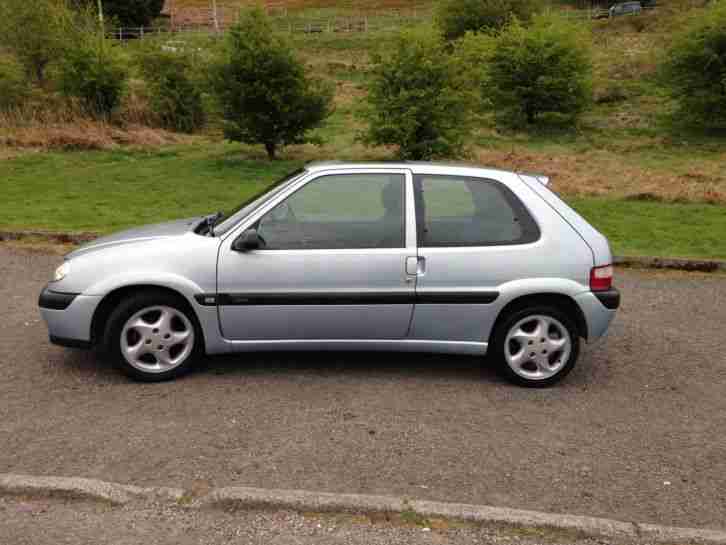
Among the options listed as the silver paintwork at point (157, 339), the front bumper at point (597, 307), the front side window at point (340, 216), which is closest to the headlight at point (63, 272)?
the silver paintwork at point (157, 339)

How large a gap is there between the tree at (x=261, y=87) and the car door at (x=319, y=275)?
45.7 feet

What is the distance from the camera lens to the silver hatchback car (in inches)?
219

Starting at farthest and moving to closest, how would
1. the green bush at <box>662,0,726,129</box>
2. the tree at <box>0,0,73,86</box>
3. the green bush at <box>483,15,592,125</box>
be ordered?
the tree at <box>0,0,73,86</box>, the green bush at <box>483,15,592,125</box>, the green bush at <box>662,0,726,129</box>

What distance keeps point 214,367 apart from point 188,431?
4.13 feet

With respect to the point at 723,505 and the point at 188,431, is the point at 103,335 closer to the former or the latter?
the point at 188,431

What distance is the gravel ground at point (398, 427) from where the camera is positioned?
4242 mm

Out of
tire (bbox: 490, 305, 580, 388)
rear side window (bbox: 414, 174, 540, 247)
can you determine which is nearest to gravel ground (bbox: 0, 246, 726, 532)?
tire (bbox: 490, 305, 580, 388)

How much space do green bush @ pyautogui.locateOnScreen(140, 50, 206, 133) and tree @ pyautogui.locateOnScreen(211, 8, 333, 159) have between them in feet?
17.7

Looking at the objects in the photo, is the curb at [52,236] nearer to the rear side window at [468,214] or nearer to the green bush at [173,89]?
the rear side window at [468,214]

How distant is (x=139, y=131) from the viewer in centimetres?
2342

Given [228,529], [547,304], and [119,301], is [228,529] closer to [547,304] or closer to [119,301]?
[119,301]

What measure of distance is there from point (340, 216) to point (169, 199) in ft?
31.1

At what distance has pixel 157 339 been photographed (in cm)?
565

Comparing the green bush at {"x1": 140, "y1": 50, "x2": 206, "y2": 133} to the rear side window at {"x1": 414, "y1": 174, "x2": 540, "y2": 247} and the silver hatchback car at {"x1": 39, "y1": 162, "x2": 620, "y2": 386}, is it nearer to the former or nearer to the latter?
the silver hatchback car at {"x1": 39, "y1": 162, "x2": 620, "y2": 386}
